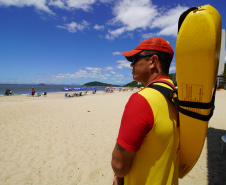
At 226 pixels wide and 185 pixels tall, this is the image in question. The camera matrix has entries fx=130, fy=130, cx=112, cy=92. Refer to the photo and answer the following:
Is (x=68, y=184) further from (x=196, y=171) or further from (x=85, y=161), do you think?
(x=196, y=171)

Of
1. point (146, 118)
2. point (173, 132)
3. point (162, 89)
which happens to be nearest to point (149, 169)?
point (173, 132)

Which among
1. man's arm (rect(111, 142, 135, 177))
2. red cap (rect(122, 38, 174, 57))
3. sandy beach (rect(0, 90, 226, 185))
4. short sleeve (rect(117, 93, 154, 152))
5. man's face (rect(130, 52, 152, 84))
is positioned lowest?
sandy beach (rect(0, 90, 226, 185))

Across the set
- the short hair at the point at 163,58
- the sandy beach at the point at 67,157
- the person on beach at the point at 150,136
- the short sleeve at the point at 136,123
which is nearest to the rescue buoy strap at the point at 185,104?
the person on beach at the point at 150,136

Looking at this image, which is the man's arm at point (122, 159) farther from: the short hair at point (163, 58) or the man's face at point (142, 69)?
the short hair at point (163, 58)

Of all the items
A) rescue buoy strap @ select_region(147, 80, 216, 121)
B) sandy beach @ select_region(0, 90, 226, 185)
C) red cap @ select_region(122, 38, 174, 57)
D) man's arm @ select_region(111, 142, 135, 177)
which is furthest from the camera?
sandy beach @ select_region(0, 90, 226, 185)

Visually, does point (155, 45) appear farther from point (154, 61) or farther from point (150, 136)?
point (150, 136)

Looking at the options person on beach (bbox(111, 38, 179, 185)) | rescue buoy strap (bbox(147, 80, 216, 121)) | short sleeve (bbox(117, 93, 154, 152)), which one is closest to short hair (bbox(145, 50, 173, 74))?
person on beach (bbox(111, 38, 179, 185))

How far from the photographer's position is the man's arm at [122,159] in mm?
1022

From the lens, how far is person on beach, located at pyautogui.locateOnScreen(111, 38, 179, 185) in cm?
94

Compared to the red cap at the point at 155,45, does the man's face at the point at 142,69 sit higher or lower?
lower

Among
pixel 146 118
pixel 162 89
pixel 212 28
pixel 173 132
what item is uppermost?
pixel 212 28

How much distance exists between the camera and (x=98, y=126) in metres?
7.76

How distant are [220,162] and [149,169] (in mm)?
4670

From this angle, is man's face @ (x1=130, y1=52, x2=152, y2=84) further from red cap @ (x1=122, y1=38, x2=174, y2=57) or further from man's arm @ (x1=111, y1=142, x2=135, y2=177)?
man's arm @ (x1=111, y1=142, x2=135, y2=177)
